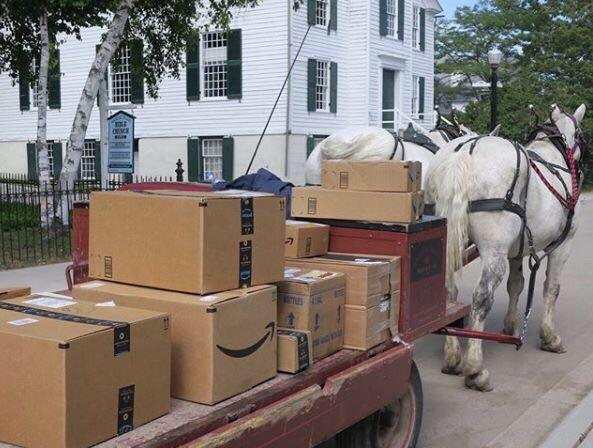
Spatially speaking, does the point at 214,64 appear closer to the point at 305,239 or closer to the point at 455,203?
the point at 455,203

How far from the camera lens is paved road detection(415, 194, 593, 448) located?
17.1 feet

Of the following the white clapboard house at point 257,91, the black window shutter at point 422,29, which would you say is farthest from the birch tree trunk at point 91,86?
the black window shutter at point 422,29

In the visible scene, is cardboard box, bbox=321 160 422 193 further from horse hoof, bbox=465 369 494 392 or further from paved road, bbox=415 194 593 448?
horse hoof, bbox=465 369 494 392

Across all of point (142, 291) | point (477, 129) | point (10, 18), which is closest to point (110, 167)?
point (10, 18)

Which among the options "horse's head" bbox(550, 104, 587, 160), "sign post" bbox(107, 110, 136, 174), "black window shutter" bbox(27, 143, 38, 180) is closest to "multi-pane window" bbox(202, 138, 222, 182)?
"black window shutter" bbox(27, 143, 38, 180)

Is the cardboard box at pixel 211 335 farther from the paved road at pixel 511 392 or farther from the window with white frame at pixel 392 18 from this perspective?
the window with white frame at pixel 392 18

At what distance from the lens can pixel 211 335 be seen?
2994 millimetres

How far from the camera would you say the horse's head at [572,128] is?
754cm

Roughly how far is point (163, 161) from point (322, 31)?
7.69 m

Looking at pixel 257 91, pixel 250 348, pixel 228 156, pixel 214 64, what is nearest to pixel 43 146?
pixel 228 156

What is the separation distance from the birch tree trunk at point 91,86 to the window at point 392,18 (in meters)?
15.9

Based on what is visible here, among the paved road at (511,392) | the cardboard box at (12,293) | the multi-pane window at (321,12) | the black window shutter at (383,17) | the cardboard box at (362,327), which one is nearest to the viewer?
the cardboard box at (12,293)

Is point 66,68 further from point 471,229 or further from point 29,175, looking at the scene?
point 471,229

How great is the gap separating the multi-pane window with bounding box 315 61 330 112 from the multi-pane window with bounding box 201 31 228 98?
3.33m
